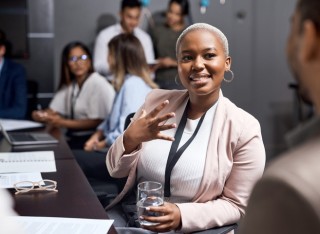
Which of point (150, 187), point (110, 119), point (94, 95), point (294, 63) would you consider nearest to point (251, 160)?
point (150, 187)

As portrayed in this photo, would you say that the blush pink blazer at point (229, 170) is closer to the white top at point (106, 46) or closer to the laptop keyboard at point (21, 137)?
the laptop keyboard at point (21, 137)

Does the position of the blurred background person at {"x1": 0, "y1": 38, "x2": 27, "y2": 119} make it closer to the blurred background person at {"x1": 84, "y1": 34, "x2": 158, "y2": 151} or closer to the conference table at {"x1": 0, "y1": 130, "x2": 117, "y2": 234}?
the blurred background person at {"x1": 84, "y1": 34, "x2": 158, "y2": 151}

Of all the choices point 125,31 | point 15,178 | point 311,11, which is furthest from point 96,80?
point 311,11

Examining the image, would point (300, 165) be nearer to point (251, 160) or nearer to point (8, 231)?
point (8, 231)

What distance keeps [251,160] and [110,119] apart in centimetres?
149

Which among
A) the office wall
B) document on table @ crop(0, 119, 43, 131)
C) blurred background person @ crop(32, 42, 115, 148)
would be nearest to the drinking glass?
document on table @ crop(0, 119, 43, 131)

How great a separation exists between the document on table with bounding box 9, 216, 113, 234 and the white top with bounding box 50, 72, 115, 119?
2.03m

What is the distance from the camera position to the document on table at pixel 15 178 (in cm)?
200

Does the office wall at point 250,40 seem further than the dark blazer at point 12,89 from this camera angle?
Yes

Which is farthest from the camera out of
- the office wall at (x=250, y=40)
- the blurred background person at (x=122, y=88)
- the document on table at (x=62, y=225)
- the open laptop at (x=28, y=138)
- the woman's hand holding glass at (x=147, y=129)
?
the office wall at (x=250, y=40)

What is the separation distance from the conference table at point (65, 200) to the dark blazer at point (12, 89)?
167 cm

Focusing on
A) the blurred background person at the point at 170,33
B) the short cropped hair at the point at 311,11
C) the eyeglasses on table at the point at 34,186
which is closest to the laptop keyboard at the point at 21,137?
the eyeglasses on table at the point at 34,186

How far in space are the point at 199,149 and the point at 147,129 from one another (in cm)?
22

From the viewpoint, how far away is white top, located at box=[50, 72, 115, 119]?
363 centimetres
